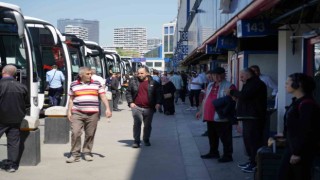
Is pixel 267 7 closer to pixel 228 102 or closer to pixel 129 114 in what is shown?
pixel 228 102

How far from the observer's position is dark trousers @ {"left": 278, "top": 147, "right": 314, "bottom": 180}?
5.10 metres

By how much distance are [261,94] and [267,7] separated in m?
1.45

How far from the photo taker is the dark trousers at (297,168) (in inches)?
201

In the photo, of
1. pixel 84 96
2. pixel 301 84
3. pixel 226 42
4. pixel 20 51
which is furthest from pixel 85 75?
pixel 226 42

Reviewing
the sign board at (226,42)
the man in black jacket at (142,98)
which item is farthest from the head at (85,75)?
the sign board at (226,42)

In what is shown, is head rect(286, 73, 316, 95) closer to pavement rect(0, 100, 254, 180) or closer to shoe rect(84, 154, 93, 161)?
pavement rect(0, 100, 254, 180)

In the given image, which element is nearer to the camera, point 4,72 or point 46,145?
point 4,72

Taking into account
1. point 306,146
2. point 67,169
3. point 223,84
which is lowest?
point 67,169

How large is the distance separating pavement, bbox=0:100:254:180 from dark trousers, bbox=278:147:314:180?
101 inches

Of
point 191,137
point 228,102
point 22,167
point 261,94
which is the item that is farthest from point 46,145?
point 261,94

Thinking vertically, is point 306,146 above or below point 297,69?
below

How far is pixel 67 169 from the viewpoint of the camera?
8.48 meters

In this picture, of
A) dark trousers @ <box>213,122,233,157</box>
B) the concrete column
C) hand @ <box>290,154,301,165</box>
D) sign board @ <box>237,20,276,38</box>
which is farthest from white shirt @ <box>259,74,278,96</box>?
hand @ <box>290,154,301,165</box>

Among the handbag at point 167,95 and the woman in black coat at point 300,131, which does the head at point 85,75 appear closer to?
the woman in black coat at point 300,131
